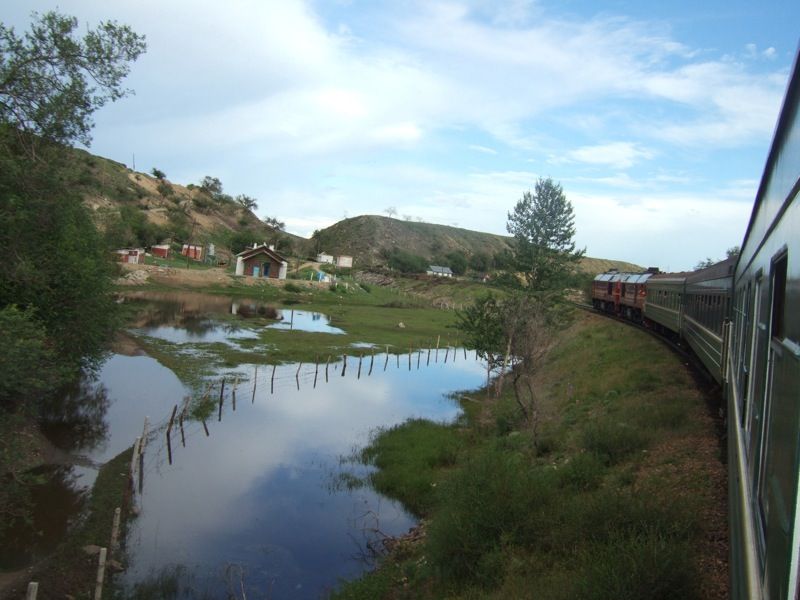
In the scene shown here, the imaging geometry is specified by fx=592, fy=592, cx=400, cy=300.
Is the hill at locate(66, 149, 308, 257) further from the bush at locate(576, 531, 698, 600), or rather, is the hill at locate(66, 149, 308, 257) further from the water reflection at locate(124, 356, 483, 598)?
the bush at locate(576, 531, 698, 600)

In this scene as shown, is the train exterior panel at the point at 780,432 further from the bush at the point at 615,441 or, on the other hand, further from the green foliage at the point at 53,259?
the green foliage at the point at 53,259

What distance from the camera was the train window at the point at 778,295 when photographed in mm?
3270

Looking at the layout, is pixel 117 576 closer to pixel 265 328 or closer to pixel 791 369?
pixel 791 369

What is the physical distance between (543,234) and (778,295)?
1548 inches

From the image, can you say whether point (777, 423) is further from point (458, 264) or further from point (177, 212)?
point (458, 264)

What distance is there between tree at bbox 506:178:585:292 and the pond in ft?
38.7

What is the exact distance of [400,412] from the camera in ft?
90.2

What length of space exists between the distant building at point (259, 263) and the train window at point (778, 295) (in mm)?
80974

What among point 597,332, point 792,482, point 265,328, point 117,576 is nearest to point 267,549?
point 117,576

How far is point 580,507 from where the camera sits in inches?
380

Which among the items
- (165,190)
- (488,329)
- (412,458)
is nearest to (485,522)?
(412,458)

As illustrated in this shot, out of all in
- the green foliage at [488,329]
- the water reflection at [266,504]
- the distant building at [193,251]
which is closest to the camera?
the water reflection at [266,504]

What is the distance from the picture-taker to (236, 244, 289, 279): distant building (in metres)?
81.6

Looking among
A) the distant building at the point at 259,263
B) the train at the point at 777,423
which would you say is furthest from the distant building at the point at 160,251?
the train at the point at 777,423
